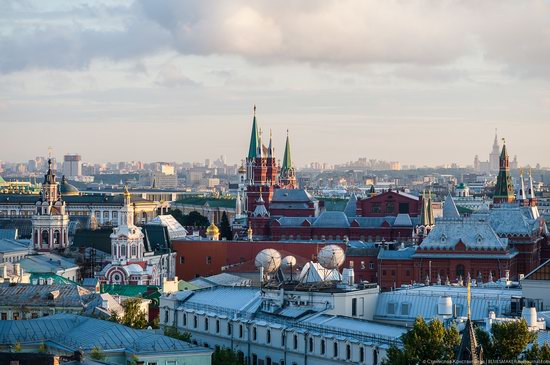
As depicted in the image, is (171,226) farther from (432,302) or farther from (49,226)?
(432,302)

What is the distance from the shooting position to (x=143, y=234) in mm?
110875

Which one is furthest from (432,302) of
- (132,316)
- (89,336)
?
(89,336)

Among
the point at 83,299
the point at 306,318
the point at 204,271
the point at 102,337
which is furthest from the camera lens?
the point at 204,271

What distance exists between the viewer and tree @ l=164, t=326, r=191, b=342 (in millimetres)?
62250

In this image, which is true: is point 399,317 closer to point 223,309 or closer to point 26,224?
point 223,309

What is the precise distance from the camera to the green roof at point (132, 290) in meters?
86.3

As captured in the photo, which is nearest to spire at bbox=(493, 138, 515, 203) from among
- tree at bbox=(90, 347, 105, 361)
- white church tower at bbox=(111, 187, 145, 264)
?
white church tower at bbox=(111, 187, 145, 264)

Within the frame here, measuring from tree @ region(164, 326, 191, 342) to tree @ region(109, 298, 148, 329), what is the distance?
188cm

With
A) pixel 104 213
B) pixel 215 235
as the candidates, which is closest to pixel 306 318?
pixel 215 235

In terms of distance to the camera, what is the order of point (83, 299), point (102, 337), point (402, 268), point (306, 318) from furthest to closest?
point (402, 268), point (83, 299), point (306, 318), point (102, 337)

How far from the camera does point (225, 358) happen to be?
57250 mm

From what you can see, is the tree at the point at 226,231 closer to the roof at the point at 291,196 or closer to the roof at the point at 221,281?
the roof at the point at 291,196

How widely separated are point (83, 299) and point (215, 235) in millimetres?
51543

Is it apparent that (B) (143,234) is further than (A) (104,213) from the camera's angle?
No
